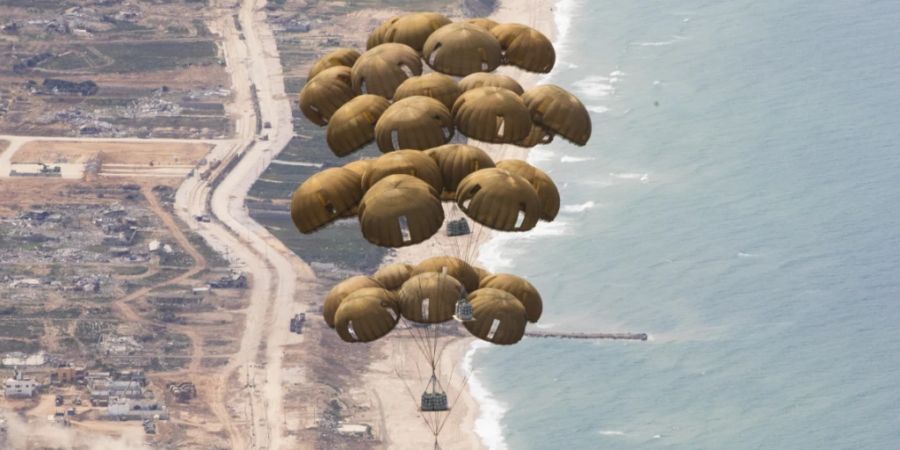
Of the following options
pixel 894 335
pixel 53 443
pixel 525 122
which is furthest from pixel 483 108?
pixel 894 335

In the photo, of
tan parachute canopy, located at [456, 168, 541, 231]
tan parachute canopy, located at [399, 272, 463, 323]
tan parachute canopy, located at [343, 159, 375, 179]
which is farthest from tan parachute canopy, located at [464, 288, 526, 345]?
tan parachute canopy, located at [343, 159, 375, 179]

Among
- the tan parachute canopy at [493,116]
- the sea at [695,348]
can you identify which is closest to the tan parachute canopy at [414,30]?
the tan parachute canopy at [493,116]

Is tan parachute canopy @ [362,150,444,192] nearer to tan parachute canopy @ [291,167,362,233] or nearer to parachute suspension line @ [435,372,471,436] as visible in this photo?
tan parachute canopy @ [291,167,362,233]

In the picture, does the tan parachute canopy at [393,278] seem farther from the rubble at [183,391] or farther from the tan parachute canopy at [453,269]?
the rubble at [183,391]

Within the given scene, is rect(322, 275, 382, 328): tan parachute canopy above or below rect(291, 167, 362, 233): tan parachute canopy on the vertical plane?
below

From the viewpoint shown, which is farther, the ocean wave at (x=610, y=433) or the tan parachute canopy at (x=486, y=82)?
the ocean wave at (x=610, y=433)
